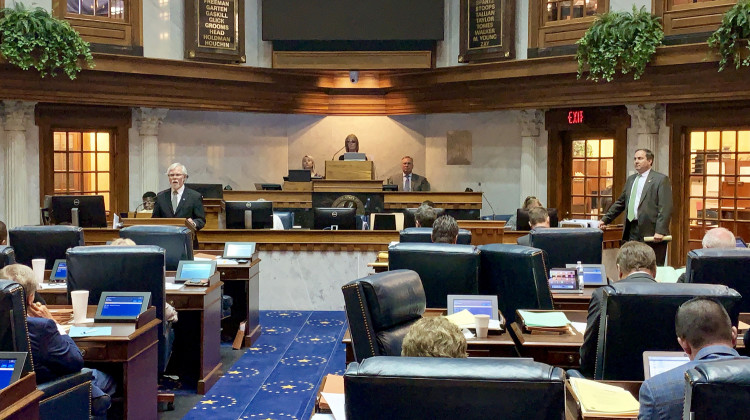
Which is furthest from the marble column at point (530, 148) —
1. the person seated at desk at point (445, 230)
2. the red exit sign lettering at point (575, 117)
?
the person seated at desk at point (445, 230)

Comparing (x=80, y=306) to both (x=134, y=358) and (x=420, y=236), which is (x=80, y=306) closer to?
(x=134, y=358)

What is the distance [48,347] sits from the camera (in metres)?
4.07

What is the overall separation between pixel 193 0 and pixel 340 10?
2.23 meters

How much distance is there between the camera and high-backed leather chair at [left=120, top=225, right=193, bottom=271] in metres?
6.83

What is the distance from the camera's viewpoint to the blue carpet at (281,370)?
19.2ft

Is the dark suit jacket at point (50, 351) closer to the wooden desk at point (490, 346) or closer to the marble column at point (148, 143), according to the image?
the wooden desk at point (490, 346)

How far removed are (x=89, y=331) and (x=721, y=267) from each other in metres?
3.61

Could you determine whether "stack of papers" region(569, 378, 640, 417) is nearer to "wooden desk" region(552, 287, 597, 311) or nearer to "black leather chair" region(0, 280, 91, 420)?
"black leather chair" region(0, 280, 91, 420)

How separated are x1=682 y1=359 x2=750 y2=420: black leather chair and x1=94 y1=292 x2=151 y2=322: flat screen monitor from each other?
3542mm

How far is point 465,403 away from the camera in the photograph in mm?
2293

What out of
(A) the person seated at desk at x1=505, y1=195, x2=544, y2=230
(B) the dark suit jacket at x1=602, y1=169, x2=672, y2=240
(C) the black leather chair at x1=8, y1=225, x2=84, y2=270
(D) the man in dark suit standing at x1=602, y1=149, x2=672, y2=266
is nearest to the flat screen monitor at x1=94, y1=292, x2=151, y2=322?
(C) the black leather chair at x1=8, y1=225, x2=84, y2=270

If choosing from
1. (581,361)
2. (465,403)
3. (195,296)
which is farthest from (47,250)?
(465,403)

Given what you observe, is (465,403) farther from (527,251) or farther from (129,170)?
(129,170)

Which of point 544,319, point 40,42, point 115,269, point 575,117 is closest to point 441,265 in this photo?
point 544,319
